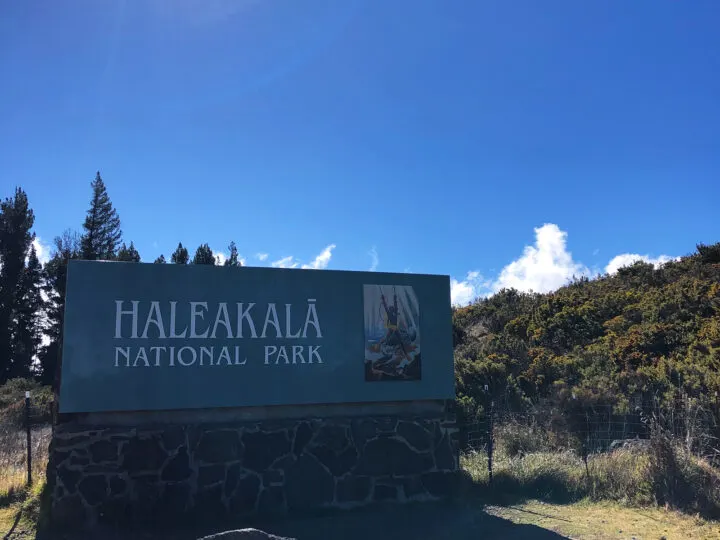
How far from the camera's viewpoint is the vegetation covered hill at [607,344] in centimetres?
1270

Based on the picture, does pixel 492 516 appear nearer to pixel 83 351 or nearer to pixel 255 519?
pixel 255 519

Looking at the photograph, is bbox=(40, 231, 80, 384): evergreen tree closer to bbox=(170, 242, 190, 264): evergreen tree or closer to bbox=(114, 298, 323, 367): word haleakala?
bbox=(170, 242, 190, 264): evergreen tree

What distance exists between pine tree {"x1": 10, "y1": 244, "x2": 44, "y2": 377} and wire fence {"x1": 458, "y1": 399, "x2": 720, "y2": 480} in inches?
1151

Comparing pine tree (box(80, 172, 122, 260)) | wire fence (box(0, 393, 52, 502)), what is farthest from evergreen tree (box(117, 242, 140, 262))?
wire fence (box(0, 393, 52, 502))

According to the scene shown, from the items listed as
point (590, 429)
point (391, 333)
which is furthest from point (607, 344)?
point (391, 333)

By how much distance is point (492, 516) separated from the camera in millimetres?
8602

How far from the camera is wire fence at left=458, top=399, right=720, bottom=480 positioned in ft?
31.2

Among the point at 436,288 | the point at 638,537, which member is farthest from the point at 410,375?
the point at 638,537

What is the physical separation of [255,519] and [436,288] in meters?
4.48

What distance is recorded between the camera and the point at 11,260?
1344 inches

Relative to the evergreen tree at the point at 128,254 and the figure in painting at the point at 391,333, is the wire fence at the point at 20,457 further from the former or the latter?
the evergreen tree at the point at 128,254

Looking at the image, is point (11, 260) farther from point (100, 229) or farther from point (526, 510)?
point (526, 510)

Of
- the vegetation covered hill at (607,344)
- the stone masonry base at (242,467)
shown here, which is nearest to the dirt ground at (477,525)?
the stone masonry base at (242,467)

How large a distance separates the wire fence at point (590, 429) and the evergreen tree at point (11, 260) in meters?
28.7
